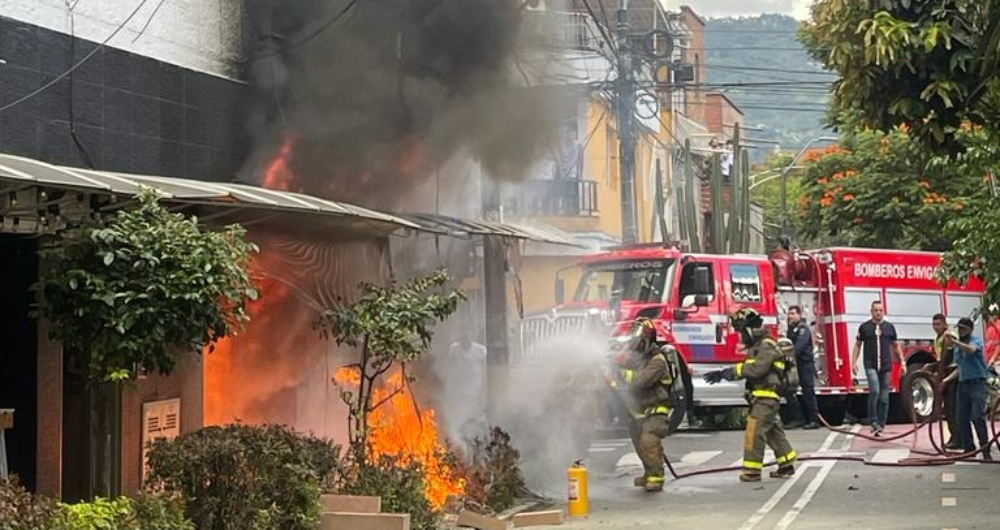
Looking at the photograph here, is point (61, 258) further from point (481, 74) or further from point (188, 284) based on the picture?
point (481, 74)

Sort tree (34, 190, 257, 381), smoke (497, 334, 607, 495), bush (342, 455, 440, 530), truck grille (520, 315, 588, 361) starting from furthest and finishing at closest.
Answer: truck grille (520, 315, 588, 361)
smoke (497, 334, 607, 495)
bush (342, 455, 440, 530)
tree (34, 190, 257, 381)

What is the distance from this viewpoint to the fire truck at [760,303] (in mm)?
17328

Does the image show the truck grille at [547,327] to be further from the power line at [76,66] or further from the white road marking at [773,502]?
the power line at [76,66]

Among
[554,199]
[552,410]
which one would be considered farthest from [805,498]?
[554,199]

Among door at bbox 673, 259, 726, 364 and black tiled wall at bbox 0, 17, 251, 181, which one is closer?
black tiled wall at bbox 0, 17, 251, 181

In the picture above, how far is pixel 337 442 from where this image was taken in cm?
1209

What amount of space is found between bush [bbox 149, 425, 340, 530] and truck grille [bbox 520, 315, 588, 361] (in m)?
7.60

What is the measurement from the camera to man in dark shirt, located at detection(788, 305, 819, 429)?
17562 millimetres

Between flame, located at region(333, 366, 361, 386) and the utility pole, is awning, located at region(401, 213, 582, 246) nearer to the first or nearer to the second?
flame, located at region(333, 366, 361, 386)

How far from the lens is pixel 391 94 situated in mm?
12172

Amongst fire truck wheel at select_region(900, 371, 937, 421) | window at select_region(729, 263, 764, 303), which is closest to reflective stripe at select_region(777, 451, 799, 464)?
window at select_region(729, 263, 764, 303)

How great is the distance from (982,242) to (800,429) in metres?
6.26

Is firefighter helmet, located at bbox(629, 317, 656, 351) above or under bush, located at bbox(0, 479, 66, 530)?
above

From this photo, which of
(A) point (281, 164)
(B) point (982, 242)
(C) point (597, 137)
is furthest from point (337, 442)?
(C) point (597, 137)
